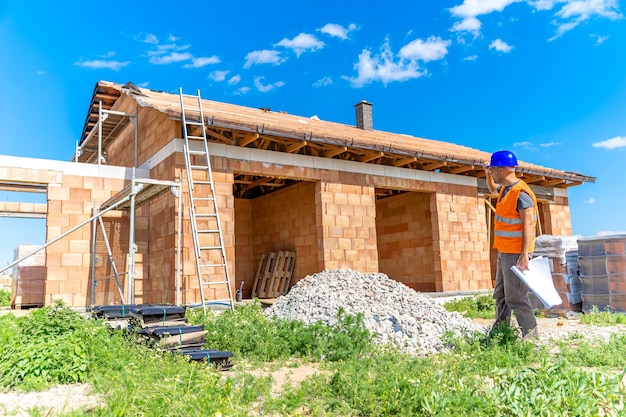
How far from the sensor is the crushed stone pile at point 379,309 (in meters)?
6.49

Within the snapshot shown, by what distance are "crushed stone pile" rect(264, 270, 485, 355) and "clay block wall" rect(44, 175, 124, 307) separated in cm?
500

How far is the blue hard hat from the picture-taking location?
18.4ft

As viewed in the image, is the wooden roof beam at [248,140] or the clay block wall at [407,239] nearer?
the wooden roof beam at [248,140]

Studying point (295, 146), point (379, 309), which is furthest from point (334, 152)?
point (379, 309)

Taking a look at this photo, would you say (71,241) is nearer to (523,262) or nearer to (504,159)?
(504,159)

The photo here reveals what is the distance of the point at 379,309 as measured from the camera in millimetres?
7355

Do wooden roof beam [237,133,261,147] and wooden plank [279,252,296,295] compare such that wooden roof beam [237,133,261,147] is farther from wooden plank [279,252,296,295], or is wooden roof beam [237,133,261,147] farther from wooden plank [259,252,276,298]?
wooden plank [259,252,276,298]

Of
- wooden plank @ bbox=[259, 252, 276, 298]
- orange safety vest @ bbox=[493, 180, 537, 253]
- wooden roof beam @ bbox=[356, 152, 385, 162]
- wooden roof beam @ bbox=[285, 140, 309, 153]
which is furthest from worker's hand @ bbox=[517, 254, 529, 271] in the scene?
wooden plank @ bbox=[259, 252, 276, 298]

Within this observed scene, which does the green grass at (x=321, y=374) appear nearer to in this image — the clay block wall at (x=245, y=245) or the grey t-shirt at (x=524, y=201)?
the grey t-shirt at (x=524, y=201)

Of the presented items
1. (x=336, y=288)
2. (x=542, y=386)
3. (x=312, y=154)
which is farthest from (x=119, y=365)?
(x=312, y=154)

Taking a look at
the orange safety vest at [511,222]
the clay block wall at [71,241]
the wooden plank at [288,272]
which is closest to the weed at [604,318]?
the orange safety vest at [511,222]

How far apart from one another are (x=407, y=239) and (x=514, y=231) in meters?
9.95

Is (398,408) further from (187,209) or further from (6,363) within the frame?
(187,209)

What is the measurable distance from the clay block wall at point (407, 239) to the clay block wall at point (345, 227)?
9.38 feet
